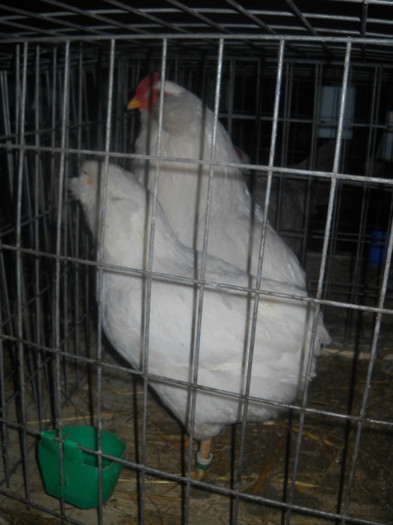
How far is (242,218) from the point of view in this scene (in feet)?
8.66

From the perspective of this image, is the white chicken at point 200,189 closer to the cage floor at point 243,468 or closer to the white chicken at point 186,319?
the white chicken at point 186,319

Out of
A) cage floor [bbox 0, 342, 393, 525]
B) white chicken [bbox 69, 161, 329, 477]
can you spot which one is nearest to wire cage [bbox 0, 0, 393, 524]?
cage floor [bbox 0, 342, 393, 525]

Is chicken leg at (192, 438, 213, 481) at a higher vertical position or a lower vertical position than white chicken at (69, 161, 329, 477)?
lower

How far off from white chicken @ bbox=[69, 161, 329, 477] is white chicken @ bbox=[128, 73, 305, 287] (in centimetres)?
42

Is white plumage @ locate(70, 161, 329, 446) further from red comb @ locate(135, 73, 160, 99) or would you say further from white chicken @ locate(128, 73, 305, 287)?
red comb @ locate(135, 73, 160, 99)

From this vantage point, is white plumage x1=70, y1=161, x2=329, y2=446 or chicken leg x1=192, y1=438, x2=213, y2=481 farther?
chicken leg x1=192, y1=438, x2=213, y2=481

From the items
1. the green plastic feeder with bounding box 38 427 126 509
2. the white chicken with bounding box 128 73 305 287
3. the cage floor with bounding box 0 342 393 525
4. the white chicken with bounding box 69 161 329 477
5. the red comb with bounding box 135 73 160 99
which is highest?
the red comb with bounding box 135 73 160 99

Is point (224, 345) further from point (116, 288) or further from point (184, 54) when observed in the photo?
point (184, 54)

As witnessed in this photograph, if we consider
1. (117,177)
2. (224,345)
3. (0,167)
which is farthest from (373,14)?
(0,167)

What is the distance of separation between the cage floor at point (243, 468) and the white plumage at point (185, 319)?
379mm

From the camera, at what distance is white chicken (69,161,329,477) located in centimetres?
192

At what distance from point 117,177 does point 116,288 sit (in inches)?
19.5

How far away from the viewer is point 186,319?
190cm

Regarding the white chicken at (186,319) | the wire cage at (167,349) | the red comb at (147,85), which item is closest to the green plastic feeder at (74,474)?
the wire cage at (167,349)
